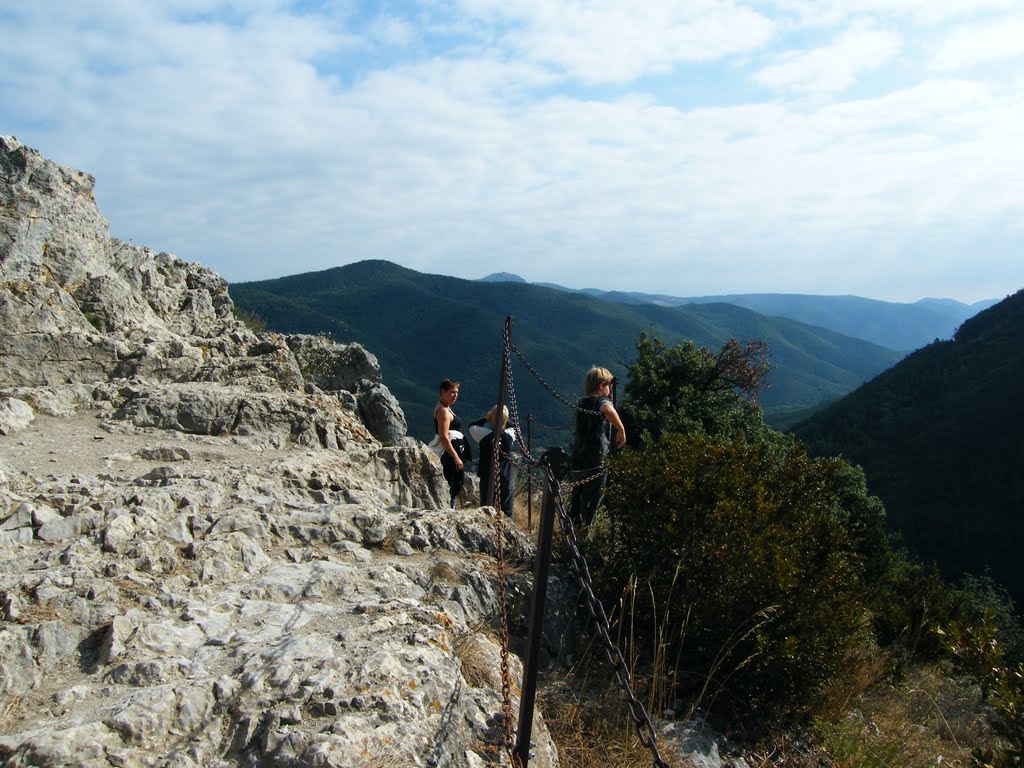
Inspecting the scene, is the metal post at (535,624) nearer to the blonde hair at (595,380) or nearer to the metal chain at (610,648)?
the metal chain at (610,648)

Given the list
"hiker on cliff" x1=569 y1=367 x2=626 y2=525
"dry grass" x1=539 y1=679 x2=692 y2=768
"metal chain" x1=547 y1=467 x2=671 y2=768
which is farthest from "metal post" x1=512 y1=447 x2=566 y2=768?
"hiker on cliff" x1=569 y1=367 x2=626 y2=525

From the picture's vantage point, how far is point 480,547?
6004 mm

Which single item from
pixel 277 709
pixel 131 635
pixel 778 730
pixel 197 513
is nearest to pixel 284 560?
pixel 197 513

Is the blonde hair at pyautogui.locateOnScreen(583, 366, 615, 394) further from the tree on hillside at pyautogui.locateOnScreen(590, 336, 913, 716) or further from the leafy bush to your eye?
the leafy bush

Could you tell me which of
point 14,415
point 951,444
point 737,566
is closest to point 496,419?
point 737,566

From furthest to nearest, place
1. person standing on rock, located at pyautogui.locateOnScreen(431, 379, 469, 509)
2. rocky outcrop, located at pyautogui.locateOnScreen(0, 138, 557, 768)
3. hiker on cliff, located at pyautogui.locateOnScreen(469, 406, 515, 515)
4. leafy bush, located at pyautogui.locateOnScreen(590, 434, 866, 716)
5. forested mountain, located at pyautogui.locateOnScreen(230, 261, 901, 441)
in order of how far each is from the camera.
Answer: forested mountain, located at pyautogui.locateOnScreen(230, 261, 901, 441) → person standing on rock, located at pyautogui.locateOnScreen(431, 379, 469, 509) → hiker on cliff, located at pyautogui.locateOnScreen(469, 406, 515, 515) → leafy bush, located at pyautogui.locateOnScreen(590, 434, 866, 716) → rocky outcrop, located at pyautogui.locateOnScreen(0, 138, 557, 768)

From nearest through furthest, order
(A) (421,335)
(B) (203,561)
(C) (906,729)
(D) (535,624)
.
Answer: (D) (535,624) < (B) (203,561) < (C) (906,729) < (A) (421,335)

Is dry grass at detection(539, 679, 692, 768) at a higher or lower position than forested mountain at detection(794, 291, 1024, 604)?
higher

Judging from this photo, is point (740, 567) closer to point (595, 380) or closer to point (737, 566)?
point (737, 566)

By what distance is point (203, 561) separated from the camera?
16.1ft

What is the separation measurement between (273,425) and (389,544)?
3.14 m

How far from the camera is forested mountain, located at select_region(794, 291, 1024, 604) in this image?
65.1m

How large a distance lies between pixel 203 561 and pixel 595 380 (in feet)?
15.0

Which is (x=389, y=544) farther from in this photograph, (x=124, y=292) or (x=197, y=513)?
(x=124, y=292)
